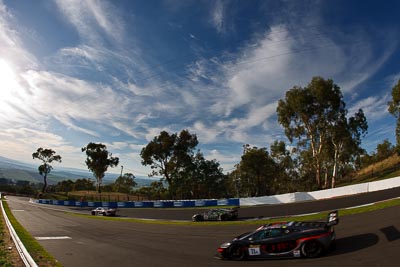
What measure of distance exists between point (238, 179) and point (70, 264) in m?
68.2

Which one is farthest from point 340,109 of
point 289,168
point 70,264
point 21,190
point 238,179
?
point 21,190

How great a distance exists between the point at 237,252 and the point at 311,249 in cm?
284

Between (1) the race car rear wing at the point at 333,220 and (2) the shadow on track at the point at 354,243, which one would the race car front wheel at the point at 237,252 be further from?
(1) the race car rear wing at the point at 333,220

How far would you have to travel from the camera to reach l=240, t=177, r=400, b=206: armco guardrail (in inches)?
1314

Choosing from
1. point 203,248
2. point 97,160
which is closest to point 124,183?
point 97,160

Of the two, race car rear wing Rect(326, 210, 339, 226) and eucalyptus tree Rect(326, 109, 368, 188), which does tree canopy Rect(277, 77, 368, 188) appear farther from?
race car rear wing Rect(326, 210, 339, 226)

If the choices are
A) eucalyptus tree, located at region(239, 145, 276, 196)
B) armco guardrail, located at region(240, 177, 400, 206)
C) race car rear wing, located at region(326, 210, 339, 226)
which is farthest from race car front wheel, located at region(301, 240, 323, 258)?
eucalyptus tree, located at region(239, 145, 276, 196)

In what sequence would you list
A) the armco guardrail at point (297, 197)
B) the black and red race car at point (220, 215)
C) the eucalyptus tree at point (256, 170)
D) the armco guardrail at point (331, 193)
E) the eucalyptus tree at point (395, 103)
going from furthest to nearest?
the eucalyptus tree at point (256, 170) < the eucalyptus tree at point (395, 103) < the armco guardrail at point (297, 197) < the armco guardrail at point (331, 193) < the black and red race car at point (220, 215)

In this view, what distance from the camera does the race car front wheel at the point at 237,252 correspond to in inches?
460

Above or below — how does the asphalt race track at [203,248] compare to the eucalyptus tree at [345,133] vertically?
below

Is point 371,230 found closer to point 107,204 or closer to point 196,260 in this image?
point 196,260

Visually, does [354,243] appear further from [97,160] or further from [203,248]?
[97,160]

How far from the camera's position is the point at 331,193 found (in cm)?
3744

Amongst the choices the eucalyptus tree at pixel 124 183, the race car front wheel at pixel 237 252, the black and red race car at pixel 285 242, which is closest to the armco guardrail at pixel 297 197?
the black and red race car at pixel 285 242
